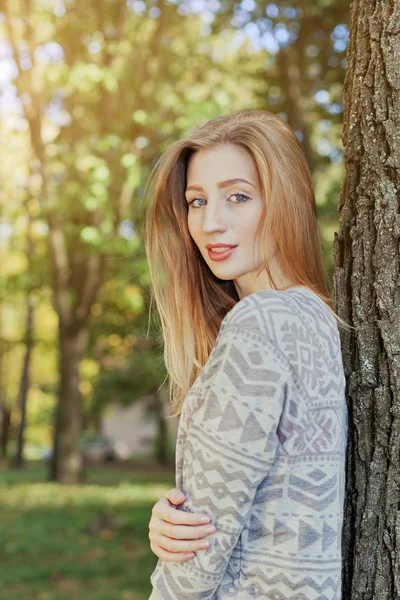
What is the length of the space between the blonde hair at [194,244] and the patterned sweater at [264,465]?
0.29 m

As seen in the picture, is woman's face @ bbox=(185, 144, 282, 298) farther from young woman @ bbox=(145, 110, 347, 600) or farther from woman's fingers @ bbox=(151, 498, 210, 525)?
woman's fingers @ bbox=(151, 498, 210, 525)

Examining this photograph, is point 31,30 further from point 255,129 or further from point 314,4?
point 255,129

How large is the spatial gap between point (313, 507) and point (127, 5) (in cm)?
1129

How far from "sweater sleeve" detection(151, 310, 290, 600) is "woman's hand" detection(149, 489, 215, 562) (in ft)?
0.06

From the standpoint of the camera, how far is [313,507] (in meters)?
1.83

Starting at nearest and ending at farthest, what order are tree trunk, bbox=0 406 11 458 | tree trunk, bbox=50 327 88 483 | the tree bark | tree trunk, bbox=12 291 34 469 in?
tree trunk, bbox=50 327 88 483 < the tree bark < tree trunk, bbox=12 291 34 469 < tree trunk, bbox=0 406 11 458

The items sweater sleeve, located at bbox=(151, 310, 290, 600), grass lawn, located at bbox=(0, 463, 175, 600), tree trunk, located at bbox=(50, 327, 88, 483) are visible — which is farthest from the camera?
tree trunk, located at bbox=(50, 327, 88, 483)

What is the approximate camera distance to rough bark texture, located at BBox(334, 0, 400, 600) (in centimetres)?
222

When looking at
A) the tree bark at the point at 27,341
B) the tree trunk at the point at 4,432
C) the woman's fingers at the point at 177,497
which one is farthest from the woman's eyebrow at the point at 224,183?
the tree trunk at the point at 4,432

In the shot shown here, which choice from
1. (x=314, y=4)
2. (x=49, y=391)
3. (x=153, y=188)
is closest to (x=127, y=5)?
(x=314, y=4)

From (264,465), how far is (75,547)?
316 inches

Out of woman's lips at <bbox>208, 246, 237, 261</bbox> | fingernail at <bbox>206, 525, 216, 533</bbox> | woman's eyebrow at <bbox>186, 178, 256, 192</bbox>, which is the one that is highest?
woman's eyebrow at <bbox>186, 178, 256, 192</bbox>

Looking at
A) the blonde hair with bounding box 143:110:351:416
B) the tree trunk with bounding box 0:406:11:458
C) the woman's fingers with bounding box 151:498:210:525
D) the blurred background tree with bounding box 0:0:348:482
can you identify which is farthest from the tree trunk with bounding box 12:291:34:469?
the woman's fingers with bounding box 151:498:210:525

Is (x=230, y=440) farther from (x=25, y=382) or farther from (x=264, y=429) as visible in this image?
(x=25, y=382)
